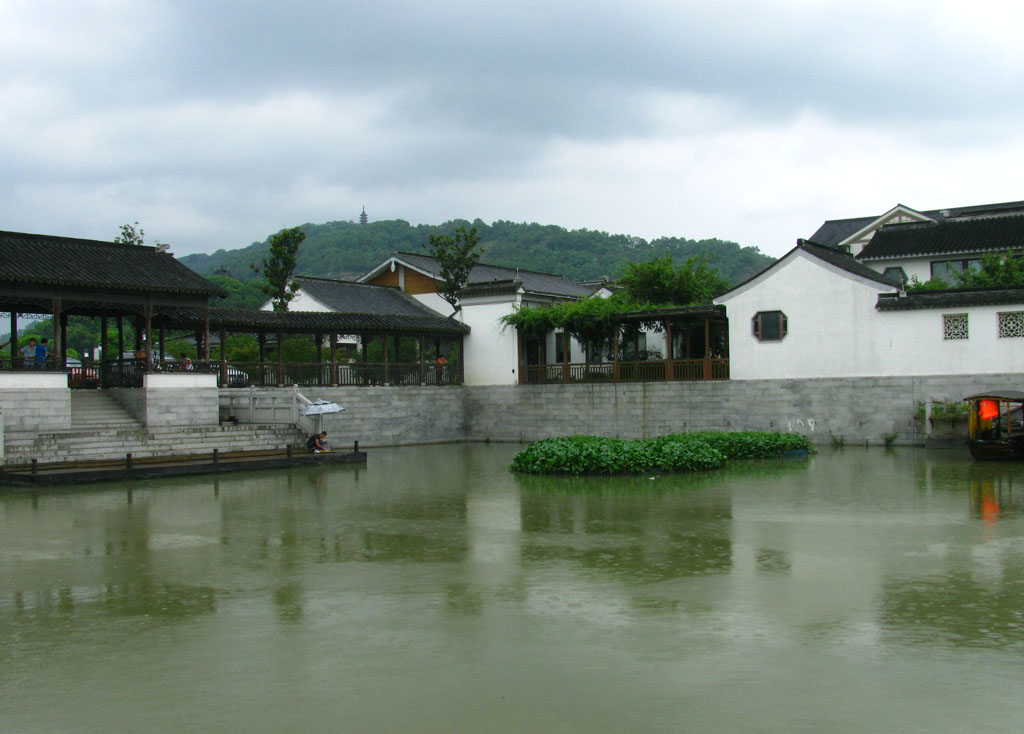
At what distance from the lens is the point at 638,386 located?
29078mm

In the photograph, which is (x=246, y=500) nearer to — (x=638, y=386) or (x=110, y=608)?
(x=110, y=608)

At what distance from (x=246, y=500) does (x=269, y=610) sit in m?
7.89

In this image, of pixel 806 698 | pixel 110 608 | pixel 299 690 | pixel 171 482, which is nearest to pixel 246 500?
pixel 171 482

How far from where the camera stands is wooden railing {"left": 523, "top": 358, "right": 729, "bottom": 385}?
92.4 ft

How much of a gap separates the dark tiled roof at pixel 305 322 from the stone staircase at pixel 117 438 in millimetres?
3094

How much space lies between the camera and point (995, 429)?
20094 mm

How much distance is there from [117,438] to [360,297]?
15072mm

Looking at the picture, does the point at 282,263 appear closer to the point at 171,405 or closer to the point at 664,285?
the point at 171,405

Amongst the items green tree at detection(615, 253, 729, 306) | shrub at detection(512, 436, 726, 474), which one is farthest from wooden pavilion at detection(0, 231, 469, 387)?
shrub at detection(512, 436, 726, 474)

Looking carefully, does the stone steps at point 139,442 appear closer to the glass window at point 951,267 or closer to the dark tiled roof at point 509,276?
the dark tiled roof at point 509,276

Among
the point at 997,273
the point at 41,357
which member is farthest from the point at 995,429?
the point at 41,357

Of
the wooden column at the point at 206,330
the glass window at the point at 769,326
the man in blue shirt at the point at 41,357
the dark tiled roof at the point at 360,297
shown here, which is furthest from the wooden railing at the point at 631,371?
the man in blue shirt at the point at 41,357

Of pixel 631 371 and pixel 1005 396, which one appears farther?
pixel 631 371

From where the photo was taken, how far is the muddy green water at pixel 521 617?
17.6 ft
